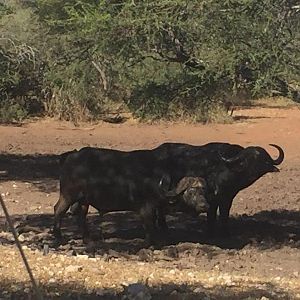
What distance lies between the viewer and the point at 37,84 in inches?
1347

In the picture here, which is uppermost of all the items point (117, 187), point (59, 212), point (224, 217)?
point (117, 187)

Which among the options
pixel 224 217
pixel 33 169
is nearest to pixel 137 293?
pixel 224 217

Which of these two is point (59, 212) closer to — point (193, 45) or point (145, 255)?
point (145, 255)

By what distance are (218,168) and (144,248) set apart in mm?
2188

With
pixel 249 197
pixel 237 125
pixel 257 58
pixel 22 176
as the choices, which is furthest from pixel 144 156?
pixel 237 125

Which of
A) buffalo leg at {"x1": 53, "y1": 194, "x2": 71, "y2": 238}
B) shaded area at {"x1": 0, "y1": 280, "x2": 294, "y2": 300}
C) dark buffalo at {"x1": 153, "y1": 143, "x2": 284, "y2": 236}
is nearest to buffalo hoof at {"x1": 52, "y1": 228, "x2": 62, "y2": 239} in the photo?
buffalo leg at {"x1": 53, "y1": 194, "x2": 71, "y2": 238}

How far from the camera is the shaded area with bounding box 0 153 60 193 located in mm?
19653

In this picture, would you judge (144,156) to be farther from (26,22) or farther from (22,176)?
(26,22)

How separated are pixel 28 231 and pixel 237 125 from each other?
1926 cm

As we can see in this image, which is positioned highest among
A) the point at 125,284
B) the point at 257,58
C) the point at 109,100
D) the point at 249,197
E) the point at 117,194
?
the point at 257,58

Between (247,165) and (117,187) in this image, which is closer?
(117,187)

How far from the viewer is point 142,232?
13.8 meters

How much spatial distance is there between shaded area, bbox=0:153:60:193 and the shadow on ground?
4032 millimetres

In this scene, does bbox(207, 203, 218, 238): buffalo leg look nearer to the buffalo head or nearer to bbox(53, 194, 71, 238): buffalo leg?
the buffalo head
